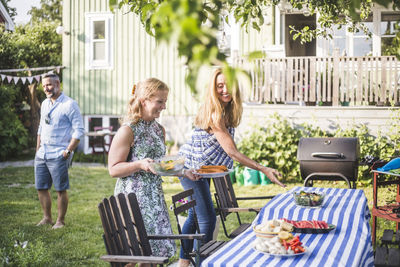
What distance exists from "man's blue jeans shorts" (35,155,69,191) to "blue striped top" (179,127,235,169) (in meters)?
2.63

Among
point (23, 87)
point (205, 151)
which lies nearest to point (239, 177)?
point (205, 151)

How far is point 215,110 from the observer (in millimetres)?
4387

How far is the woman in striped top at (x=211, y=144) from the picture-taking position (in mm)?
4395

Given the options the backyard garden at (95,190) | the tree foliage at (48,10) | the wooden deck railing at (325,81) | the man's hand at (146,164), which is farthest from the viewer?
the tree foliage at (48,10)

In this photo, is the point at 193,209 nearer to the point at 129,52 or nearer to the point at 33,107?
the point at 129,52

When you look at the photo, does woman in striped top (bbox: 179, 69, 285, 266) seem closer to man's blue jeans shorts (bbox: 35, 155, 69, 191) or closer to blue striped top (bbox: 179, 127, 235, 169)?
blue striped top (bbox: 179, 127, 235, 169)

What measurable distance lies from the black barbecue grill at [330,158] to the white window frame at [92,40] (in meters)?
10.9

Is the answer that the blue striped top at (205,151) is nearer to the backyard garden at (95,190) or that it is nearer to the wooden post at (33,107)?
the backyard garden at (95,190)

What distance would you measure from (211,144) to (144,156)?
1031 millimetres

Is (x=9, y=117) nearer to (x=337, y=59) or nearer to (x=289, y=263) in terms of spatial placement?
(x=337, y=59)

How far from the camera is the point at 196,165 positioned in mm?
4727

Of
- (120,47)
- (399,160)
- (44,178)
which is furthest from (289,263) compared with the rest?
(120,47)

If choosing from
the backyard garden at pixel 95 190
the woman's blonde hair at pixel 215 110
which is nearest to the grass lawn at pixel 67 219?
the backyard garden at pixel 95 190

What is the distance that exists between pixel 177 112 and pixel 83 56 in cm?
376
